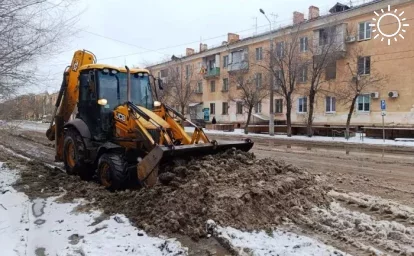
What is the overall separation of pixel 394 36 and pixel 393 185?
24289 millimetres

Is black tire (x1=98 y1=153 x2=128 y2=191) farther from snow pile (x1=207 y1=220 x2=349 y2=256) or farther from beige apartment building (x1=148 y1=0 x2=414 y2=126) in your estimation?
beige apartment building (x1=148 y1=0 x2=414 y2=126)

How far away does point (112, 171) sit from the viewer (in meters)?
8.06

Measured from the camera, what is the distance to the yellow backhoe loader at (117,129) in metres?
7.88

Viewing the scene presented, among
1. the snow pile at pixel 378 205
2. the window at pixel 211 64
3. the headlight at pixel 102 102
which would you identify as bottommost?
the snow pile at pixel 378 205

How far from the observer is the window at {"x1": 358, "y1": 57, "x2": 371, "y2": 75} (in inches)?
1243

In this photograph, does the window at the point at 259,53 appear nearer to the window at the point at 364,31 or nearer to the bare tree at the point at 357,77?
the bare tree at the point at 357,77

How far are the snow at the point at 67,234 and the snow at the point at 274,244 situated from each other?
70cm

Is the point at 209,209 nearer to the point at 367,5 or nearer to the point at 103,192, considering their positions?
the point at 103,192

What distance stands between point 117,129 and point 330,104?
2883cm

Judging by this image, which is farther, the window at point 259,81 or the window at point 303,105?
the window at point 303,105

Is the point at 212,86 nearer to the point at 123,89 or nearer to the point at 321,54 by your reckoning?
the point at 321,54

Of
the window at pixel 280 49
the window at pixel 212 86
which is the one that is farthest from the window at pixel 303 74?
the window at pixel 212 86

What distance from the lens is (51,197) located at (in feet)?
26.8

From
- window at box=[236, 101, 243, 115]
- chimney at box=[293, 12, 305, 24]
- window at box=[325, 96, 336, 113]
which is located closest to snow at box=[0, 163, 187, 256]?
window at box=[325, 96, 336, 113]
